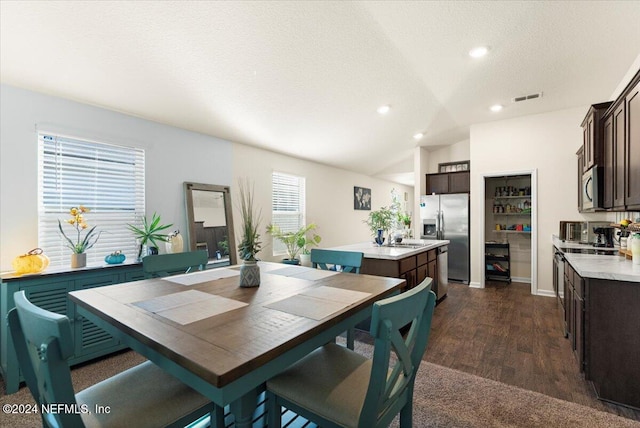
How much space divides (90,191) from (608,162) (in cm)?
503

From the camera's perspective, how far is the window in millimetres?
5234

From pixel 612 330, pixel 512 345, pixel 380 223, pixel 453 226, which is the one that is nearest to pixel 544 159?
pixel 453 226

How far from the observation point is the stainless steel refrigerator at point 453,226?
17.9ft

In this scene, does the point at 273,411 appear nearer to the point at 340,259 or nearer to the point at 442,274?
the point at 340,259

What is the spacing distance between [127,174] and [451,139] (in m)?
5.79

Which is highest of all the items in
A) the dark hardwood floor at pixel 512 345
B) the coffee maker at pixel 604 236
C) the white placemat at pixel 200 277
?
the coffee maker at pixel 604 236

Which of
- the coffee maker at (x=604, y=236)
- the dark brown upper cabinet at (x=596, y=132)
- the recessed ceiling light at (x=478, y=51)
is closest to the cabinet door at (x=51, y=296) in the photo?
the recessed ceiling light at (x=478, y=51)

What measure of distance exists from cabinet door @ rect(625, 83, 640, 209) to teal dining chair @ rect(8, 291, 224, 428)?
10.1ft

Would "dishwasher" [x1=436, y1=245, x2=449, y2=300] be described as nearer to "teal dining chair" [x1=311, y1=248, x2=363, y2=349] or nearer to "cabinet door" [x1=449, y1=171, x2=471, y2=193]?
"cabinet door" [x1=449, y1=171, x2=471, y2=193]

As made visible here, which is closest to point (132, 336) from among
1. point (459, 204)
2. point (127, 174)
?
point (127, 174)

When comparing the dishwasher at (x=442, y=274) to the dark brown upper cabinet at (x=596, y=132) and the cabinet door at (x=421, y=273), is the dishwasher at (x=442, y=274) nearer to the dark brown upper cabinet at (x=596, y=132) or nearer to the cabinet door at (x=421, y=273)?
the cabinet door at (x=421, y=273)

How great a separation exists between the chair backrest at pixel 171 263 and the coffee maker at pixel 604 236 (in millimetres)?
4411

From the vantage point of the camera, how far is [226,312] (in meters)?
1.28

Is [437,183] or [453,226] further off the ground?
→ [437,183]
